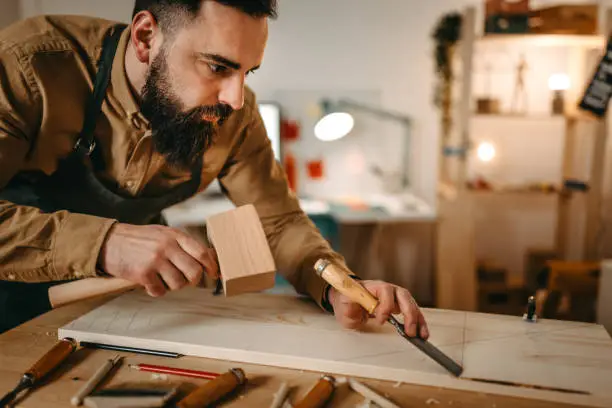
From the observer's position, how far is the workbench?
0.92 m

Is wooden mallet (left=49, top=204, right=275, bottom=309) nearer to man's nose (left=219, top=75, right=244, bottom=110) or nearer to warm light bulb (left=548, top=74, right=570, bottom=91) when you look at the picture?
man's nose (left=219, top=75, right=244, bottom=110)

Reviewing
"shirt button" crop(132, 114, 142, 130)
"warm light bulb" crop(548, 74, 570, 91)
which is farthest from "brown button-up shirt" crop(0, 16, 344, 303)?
"warm light bulb" crop(548, 74, 570, 91)

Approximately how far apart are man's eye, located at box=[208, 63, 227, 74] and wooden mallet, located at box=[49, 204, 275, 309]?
0.35 m

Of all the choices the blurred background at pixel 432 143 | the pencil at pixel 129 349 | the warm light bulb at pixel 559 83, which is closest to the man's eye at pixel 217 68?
the pencil at pixel 129 349

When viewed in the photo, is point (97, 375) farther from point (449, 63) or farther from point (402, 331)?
point (449, 63)

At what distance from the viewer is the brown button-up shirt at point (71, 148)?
108 cm

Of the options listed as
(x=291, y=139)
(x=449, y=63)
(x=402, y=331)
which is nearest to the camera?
(x=402, y=331)


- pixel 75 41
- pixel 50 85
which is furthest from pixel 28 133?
pixel 75 41

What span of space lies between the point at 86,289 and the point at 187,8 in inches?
26.4

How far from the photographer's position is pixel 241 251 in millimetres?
1073

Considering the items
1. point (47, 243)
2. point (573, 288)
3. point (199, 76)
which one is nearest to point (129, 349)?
point (47, 243)

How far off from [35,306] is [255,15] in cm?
103

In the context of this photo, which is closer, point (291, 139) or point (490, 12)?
point (490, 12)

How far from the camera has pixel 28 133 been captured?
125cm
